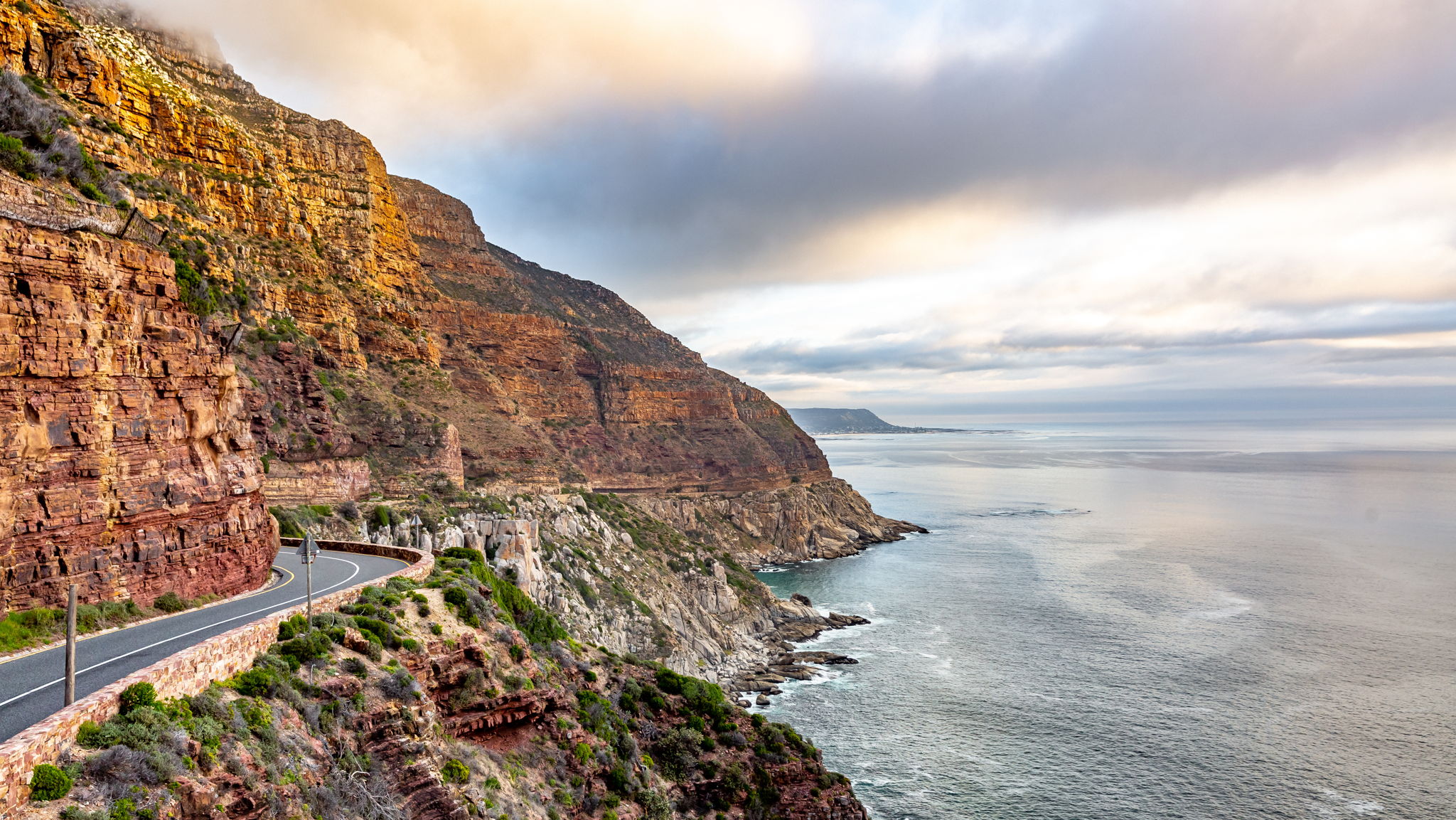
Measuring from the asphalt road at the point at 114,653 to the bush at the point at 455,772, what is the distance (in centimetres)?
668

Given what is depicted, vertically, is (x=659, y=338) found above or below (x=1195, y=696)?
above

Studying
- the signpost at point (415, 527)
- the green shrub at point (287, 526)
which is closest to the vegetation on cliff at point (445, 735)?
the signpost at point (415, 527)

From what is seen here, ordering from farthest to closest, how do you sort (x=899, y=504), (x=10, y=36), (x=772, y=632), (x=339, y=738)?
(x=899, y=504) < (x=772, y=632) < (x=10, y=36) < (x=339, y=738)

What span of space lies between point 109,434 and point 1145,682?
6609cm

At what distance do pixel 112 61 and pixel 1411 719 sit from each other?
83.2 m

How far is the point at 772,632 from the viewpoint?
261 ft

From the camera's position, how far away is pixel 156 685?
46.2 feet

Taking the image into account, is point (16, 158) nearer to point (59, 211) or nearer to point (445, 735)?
point (59, 211)

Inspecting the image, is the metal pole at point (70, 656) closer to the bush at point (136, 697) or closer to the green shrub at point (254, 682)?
the bush at point (136, 697)

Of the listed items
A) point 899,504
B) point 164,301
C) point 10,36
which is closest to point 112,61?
point 10,36

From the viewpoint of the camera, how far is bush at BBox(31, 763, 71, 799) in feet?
35.3

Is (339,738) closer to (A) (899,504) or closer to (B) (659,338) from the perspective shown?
(B) (659,338)

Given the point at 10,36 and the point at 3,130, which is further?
the point at 10,36

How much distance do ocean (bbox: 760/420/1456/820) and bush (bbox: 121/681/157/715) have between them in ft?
121
